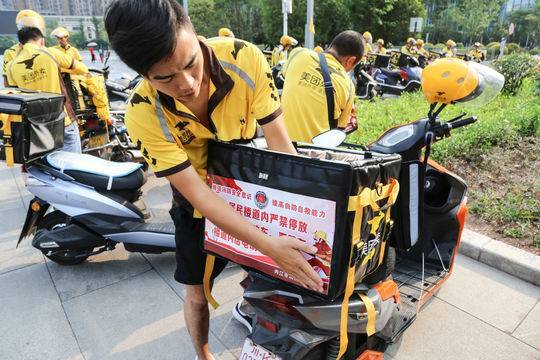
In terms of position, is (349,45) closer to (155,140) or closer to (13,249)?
(155,140)

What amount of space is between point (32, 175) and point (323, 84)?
2103 millimetres

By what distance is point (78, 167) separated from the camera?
2641mm

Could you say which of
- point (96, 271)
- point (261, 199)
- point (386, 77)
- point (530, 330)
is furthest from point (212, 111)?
point (386, 77)

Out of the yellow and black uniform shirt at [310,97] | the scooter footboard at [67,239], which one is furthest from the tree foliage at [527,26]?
the scooter footboard at [67,239]

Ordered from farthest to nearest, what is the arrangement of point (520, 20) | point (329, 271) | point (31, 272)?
point (520, 20), point (31, 272), point (329, 271)

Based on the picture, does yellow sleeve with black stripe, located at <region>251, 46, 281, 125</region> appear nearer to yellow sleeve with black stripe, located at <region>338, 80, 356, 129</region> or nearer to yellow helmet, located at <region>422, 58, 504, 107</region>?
yellow helmet, located at <region>422, 58, 504, 107</region>

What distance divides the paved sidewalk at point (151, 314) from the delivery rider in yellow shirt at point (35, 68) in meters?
1.30

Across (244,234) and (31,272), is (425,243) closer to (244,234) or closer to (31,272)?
(244,234)

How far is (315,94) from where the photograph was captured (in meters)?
2.68

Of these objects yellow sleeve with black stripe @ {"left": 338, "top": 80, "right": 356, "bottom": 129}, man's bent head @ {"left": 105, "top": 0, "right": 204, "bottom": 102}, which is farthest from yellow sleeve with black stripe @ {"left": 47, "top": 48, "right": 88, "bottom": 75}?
man's bent head @ {"left": 105, "top": 0, "right": 204, "bottom": 102}

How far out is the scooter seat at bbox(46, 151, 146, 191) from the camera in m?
2.62

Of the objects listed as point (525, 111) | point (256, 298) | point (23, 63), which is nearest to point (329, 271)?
point (256, 298)

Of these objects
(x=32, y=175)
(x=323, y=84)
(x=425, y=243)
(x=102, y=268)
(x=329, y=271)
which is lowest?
(x=102, y=268)

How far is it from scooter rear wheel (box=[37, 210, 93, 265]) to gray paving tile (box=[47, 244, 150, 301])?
0.07 metres
